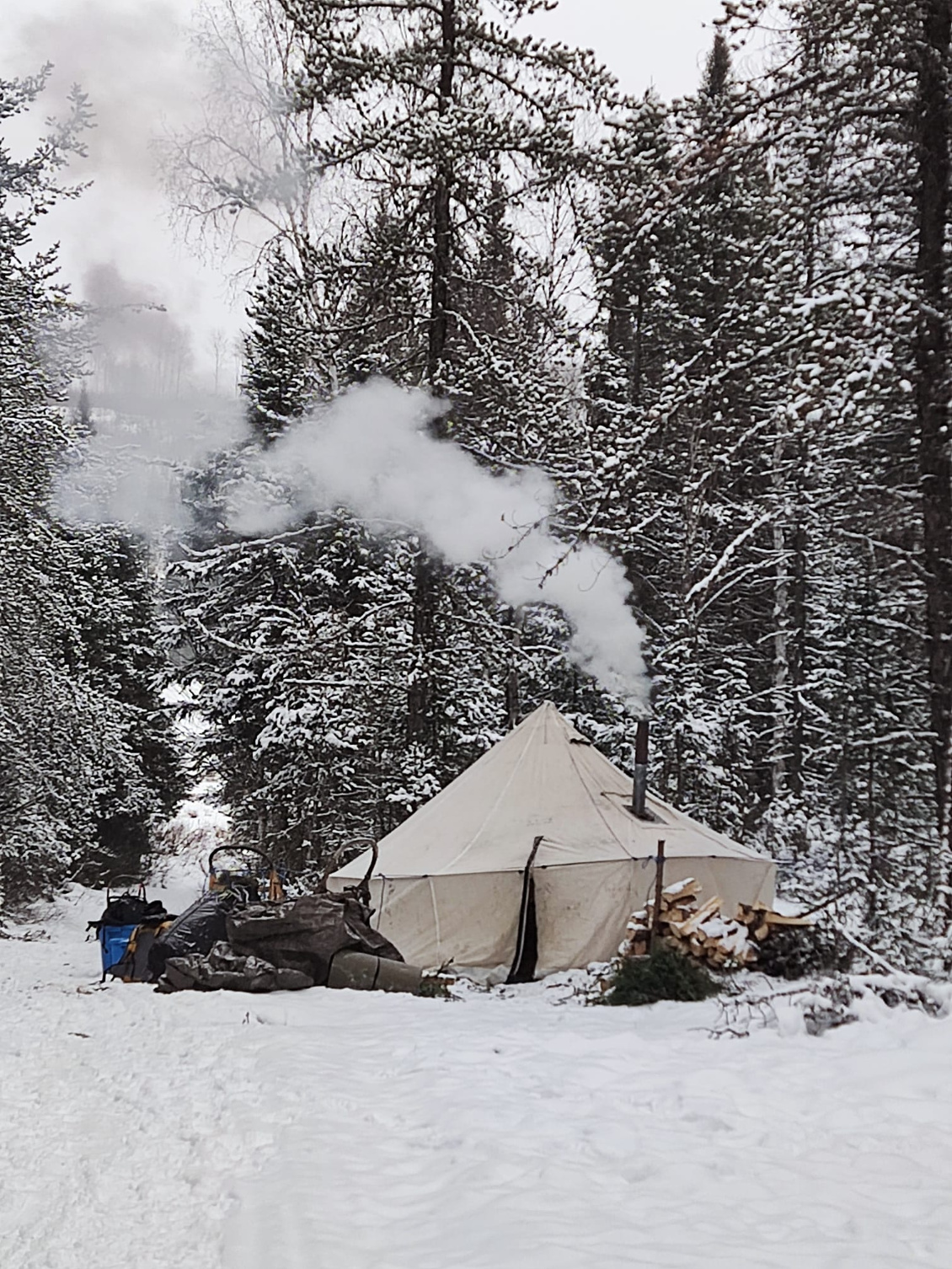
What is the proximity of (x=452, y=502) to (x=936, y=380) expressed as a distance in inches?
241

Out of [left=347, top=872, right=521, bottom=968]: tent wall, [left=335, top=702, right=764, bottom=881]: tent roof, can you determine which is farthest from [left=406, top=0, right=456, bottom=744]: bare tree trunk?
[left=347, top=872, right=521, bottom=968]: tent wall

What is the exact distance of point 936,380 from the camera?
28.0ft

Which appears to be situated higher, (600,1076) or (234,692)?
(234,692)

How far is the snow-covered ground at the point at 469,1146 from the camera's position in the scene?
3354 millimetres

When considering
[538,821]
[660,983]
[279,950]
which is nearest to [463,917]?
[538,821]

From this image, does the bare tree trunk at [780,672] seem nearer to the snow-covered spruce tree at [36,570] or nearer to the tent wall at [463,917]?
the tent wall at [463,917]

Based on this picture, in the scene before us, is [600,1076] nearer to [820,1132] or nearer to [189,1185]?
[820,1132]

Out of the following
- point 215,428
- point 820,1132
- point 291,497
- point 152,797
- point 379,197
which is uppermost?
point 379,197

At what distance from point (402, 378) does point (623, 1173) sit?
468 inches

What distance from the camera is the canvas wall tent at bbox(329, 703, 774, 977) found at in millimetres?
10227

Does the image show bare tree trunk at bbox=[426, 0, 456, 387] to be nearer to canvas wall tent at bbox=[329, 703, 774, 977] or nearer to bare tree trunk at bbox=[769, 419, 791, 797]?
canvas wall tent at bbox=[329, 703, 774, 977]

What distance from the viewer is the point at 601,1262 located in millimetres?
3215

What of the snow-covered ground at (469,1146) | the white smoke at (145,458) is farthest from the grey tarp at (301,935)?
the white smoke at (145,458)

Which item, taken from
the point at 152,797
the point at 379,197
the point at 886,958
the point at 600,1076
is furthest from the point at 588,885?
the point at 152,797
